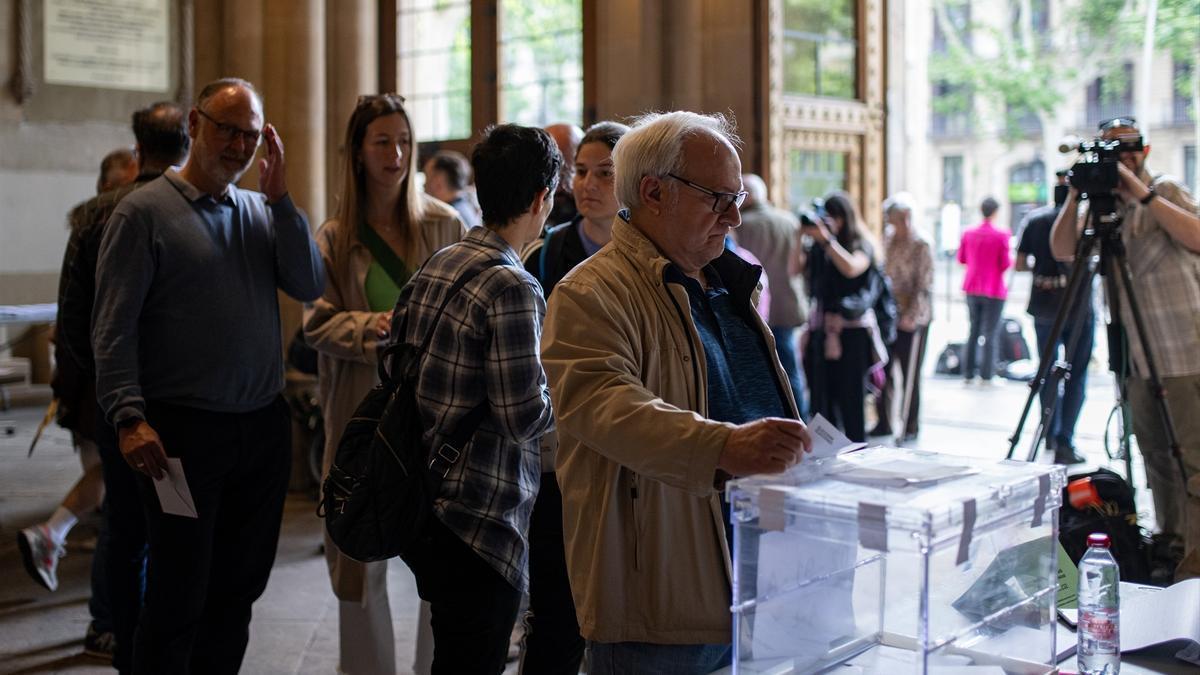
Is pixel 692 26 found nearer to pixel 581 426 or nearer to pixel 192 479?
pixel 192 479

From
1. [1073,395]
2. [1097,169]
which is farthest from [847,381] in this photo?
[1097,169]

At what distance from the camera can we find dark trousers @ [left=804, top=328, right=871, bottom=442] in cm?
745

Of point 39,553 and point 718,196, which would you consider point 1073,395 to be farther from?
point 718,196

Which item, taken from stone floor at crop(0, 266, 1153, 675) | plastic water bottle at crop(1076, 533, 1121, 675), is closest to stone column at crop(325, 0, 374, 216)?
stone floor at crop(0, 266, 1153, 675)

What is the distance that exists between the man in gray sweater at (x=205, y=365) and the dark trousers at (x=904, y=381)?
18.4ft

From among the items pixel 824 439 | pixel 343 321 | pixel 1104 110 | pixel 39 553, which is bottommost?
pixel 39 553

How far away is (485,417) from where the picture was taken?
96.7 inches

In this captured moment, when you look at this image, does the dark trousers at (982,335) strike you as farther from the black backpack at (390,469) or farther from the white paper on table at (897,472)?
the white paper on table at (897,472)

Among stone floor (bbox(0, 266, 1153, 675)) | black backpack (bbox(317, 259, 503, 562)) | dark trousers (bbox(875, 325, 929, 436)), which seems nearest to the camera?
black backpack (bbox(317, 259, 503, 562))

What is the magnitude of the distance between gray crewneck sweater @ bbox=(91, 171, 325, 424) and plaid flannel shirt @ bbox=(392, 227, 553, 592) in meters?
0.73

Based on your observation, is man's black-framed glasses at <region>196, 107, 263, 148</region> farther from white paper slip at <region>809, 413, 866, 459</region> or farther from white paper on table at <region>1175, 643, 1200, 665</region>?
white paper on table at <region>1175, 643, 1200, 665</region>

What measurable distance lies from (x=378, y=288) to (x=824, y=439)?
1920 mm

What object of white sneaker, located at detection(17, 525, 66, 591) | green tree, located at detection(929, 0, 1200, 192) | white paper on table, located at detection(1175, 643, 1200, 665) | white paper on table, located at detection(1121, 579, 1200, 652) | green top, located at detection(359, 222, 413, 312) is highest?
green tree, located at detection(929, 0, 1200, 192)

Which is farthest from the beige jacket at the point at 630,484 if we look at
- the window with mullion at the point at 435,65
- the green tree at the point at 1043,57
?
the green tree at the point at 1043,57
